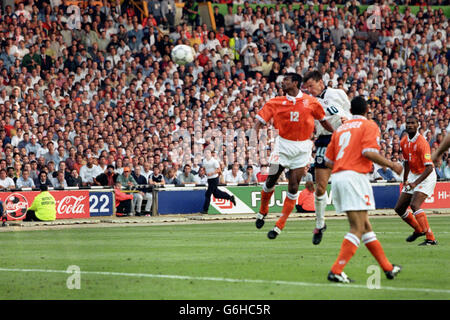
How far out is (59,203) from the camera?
24500mm

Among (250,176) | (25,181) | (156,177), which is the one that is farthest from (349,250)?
(250,176)

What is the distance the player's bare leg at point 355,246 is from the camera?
926cm

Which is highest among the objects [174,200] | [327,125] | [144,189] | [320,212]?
[327,125]

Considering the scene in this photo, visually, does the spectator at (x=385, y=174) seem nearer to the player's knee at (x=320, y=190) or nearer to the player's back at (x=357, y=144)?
the player's knee at (x=320, y=190)

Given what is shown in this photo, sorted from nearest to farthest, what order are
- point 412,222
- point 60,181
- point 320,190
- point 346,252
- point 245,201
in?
point 346,252
point 320,190
point 412,222
point 60,181
point 245,201

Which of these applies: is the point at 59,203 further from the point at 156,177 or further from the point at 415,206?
the point at 415,206

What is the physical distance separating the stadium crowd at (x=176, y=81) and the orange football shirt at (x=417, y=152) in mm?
12047

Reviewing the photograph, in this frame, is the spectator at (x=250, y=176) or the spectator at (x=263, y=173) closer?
the spectator at (x=250, y=176)

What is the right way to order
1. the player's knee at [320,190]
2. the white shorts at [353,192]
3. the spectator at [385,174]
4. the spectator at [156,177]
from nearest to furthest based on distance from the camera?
the white shorts at [353,192]
the player's knee at [320,190]
the spectator at [156,177]
the spectator at [385,174]

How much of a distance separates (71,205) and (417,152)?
1259 centimetres

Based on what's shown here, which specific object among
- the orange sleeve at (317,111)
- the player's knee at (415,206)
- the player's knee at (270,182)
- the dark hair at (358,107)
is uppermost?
the dark hair at (358,107)

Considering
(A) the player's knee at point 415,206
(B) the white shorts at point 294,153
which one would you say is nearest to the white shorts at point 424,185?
(A) the player's knee at point 415,206
